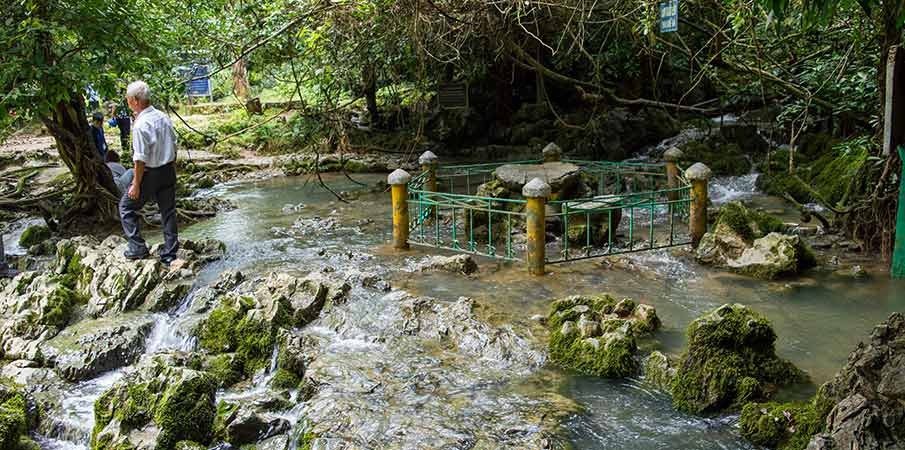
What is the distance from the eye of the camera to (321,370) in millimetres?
6531

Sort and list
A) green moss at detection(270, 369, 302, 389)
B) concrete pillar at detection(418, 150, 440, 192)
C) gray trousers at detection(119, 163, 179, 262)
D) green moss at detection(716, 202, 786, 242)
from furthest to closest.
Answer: concrete pillar at detection(418, 150, 440, 192) → green moss at detection(716, 202, 786, 242) → gray trousers at detection(119, 163, 179, 262) → green moss at detection(270, 369, 302, 389)

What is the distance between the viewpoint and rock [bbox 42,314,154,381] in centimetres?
718

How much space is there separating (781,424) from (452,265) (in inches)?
184

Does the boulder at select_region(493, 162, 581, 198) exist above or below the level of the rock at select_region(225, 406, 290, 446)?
above

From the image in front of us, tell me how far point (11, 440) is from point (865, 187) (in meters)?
9.86

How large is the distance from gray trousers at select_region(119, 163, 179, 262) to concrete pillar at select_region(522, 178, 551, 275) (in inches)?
166

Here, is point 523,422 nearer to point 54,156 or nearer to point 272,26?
point 272,26

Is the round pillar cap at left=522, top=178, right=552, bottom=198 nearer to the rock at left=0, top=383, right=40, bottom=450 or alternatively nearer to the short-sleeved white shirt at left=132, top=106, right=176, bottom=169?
the short-sleeved white shirt at left=132, top=106, right=176, bottom=169

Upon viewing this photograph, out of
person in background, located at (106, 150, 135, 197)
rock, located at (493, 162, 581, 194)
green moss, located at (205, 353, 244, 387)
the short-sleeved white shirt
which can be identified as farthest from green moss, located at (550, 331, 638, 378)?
person in background, located at (106, 150, 135, 197)

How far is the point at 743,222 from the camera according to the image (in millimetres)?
9172

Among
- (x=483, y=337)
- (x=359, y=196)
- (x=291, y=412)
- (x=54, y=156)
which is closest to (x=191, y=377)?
(x=291, y=412)

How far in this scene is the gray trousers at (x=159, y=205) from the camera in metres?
8.62

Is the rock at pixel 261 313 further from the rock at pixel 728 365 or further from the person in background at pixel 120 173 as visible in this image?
the rock at pixel 728 365

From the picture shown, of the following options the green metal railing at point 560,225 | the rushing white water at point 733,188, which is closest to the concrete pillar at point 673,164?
the green metal railing at point 560,225
